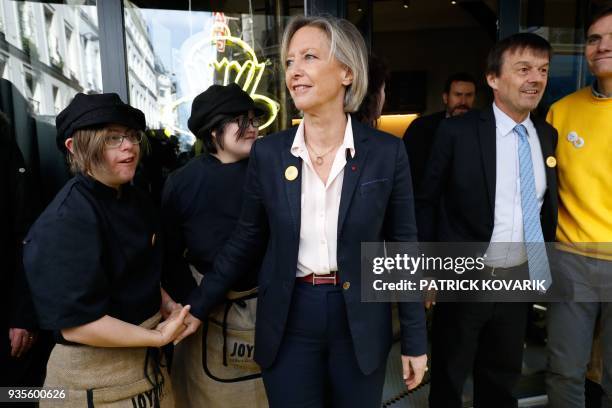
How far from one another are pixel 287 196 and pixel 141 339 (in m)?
0.69

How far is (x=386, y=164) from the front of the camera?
1.54 m

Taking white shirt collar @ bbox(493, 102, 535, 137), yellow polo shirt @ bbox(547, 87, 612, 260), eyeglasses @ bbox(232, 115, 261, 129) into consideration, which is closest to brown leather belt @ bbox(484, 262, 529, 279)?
yellow polo shirt @ bbox(547, 87, 612, 260)

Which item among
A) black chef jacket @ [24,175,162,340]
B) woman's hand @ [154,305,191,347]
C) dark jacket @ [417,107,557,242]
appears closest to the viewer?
black chef jacket @ [24,175,162,340]

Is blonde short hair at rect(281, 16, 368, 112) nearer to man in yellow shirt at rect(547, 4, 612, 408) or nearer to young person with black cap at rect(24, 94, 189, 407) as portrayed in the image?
young person with black cap at rect(24, 94, 189, 407)

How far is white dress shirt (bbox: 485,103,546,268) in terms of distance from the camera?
2180mm

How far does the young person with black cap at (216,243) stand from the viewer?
1922 millimetres

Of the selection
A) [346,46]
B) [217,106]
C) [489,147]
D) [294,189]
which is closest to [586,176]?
[489,147]

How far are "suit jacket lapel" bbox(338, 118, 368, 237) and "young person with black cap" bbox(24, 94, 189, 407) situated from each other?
712mm

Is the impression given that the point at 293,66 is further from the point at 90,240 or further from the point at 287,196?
the point at 90,240

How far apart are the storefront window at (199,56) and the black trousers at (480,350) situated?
1958mm

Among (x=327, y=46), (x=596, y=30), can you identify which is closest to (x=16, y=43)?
(x=327, y=46)

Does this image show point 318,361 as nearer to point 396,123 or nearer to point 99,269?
point 99,269

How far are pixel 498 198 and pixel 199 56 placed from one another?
2.35 metres

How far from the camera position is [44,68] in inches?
111
